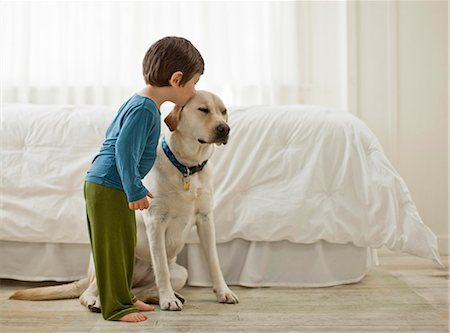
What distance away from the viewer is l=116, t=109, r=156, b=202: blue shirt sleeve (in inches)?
66.0

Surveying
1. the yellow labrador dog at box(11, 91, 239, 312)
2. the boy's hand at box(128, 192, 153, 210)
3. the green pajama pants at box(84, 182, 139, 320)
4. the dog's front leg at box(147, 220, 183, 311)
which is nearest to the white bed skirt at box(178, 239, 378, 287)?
the yellow labrador dog at box(11, 91, 239, 312)

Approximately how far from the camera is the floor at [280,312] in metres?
1.69

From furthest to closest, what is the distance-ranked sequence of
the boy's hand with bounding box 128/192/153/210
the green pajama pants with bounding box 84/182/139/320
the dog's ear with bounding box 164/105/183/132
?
the dog's ear with bounding box 164/105/183/132 → the green pajama pants with bounding box 84/182/139/320 → the boy's hand with bounding box 128/192/153/210

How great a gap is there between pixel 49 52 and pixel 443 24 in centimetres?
219

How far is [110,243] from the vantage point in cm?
179

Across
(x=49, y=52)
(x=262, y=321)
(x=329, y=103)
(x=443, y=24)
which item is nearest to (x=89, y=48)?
(x=49, y=52)

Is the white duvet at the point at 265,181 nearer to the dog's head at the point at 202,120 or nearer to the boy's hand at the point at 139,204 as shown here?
the dog's head at the point at 202,120

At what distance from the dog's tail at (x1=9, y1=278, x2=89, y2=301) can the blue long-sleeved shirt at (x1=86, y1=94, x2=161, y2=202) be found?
1.45 feet

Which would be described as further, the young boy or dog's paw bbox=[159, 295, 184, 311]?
dog's paw bbox=[159, 295, 184, 311]

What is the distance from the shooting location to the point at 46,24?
3438 millimetres

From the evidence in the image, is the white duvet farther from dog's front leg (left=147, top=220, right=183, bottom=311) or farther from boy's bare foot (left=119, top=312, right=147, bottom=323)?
boy's bare foot (left=119, top=312, right=147, bottom=323)

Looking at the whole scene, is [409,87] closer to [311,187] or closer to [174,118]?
[311,187]

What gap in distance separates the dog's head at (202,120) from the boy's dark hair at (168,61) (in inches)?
3.4

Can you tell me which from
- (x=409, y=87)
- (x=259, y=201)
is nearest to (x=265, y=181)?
(x=259, y=201)
